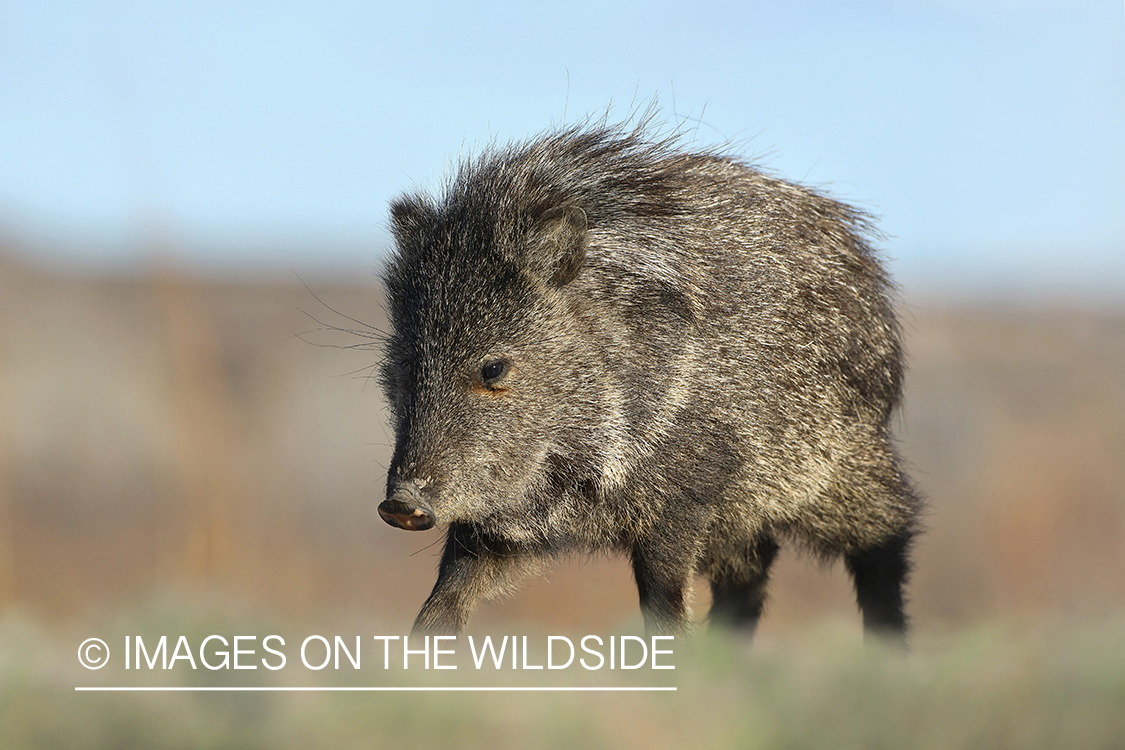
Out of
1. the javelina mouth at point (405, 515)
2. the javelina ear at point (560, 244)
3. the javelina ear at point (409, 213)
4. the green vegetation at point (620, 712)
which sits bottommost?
the green vegetation at point (620, 712)

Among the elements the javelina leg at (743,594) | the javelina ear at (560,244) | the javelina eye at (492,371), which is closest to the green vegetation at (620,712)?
the javelina eye at (492,371)

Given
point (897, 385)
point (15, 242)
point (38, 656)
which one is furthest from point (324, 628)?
point (15, 242)

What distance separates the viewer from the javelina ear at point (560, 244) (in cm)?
401

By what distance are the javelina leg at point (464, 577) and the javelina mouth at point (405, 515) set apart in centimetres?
52

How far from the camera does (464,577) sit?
166 inches

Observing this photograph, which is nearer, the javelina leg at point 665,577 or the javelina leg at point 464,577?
the javelina leg at point 665,577

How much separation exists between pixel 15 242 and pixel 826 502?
23.3m

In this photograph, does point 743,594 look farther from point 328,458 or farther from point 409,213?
point 328,458

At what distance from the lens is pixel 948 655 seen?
296cm

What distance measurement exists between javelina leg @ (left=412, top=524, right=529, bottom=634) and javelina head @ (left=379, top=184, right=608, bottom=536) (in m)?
0.31

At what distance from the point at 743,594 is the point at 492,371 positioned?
227 centimetres

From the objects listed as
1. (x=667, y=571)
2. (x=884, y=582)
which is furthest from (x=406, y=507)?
(x=884, y=582)

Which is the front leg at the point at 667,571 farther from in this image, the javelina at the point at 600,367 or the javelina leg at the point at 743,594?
the javelina leg at the point at 743,594

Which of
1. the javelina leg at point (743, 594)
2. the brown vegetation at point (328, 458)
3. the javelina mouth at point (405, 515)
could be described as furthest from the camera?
the brown vegetation at point (328, 458)
